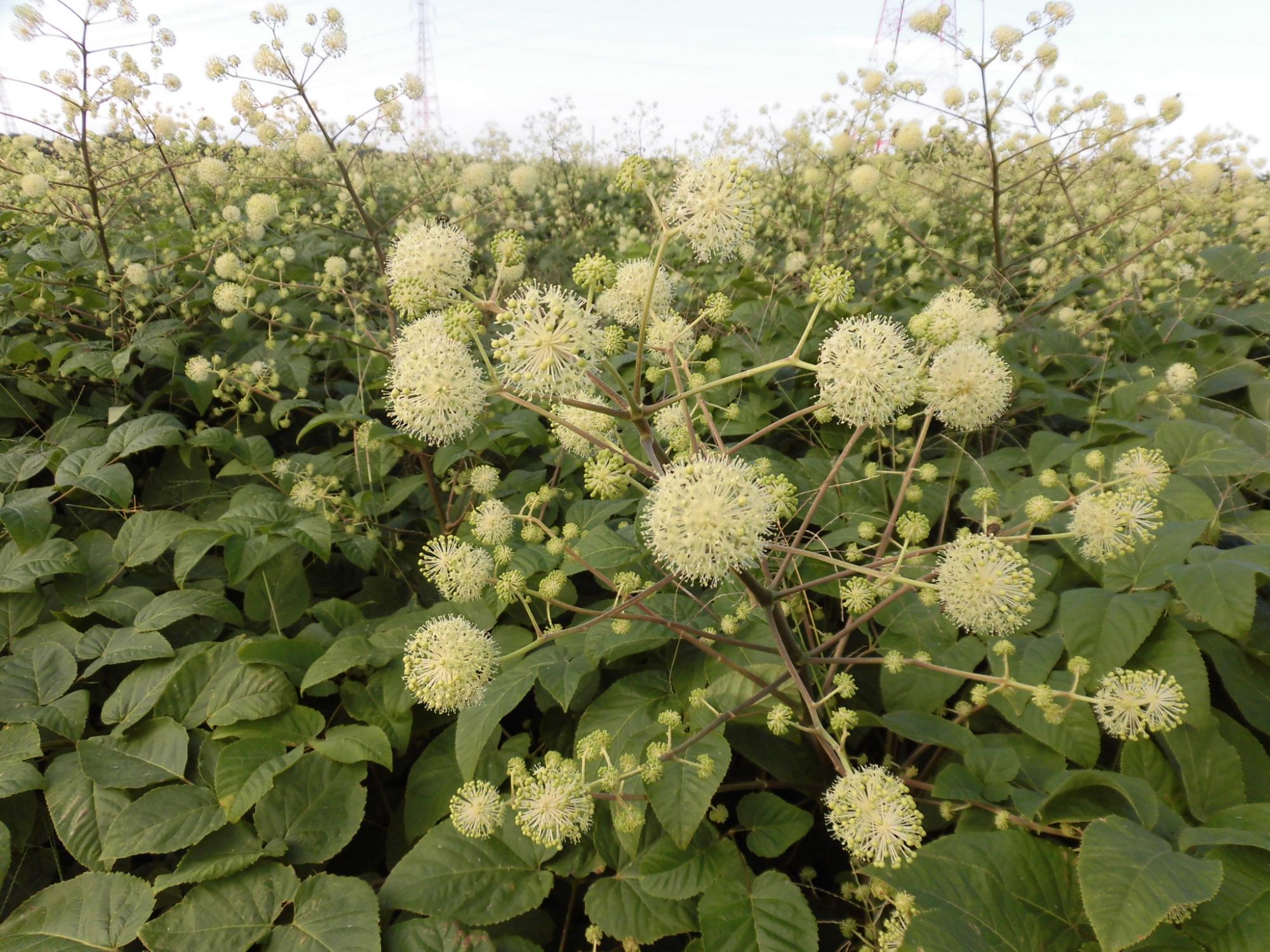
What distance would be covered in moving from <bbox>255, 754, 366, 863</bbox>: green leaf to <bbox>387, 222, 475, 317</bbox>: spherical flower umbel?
1.23 metres

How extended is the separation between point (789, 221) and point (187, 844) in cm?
454

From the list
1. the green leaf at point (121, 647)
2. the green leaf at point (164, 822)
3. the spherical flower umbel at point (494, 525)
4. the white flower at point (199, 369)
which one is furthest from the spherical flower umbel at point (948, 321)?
the white flower at point (199, 369)

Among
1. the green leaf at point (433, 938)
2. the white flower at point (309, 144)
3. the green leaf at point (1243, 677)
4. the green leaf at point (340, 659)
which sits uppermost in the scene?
the white flower at point (309, 144)

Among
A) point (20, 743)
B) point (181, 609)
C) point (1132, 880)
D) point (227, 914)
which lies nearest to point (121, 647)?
point (181, 609)

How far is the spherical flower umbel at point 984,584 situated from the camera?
1.32m

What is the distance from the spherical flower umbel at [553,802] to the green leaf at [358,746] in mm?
536

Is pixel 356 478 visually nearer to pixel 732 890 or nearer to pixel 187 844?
pixel 187 844

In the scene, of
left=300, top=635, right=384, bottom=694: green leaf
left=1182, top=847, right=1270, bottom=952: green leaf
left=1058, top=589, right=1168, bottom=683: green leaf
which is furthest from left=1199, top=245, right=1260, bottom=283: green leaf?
left=300, top=635, right=384, bottom=694: green leaf

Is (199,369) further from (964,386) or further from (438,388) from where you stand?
(964,386)

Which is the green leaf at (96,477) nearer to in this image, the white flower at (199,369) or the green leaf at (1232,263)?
the white flower at (199,369)

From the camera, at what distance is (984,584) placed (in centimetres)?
133

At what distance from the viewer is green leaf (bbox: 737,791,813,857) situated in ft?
5.11

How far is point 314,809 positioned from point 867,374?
1.71 m

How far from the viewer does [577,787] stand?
1355 mm
